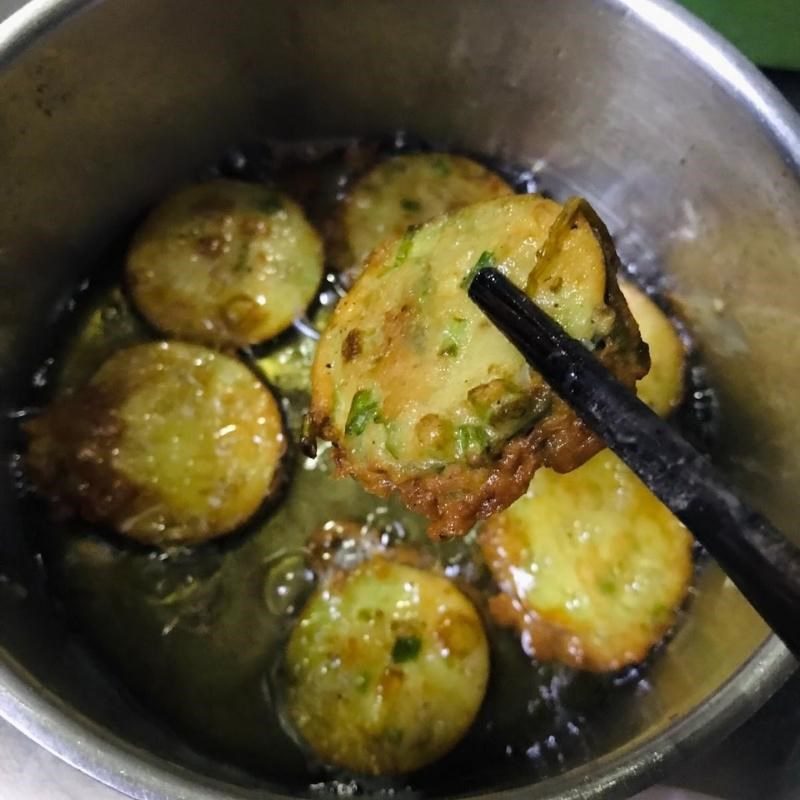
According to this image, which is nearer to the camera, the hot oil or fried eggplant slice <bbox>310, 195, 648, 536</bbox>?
fried eggplant slice <bbox>310, 195, 648, 536</bbox>

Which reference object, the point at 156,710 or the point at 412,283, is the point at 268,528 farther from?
the point at 412,283

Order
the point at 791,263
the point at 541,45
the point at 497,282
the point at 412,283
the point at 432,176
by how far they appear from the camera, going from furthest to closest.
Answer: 1. the point at 432,176
2. the point at 541,45
3. the point at 791,263
4. the point at 412,283
5. the point at 497,282

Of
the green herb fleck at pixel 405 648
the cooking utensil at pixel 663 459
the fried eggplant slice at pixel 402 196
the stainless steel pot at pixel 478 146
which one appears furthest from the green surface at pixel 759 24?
the green herb fleck at pixel 405 648

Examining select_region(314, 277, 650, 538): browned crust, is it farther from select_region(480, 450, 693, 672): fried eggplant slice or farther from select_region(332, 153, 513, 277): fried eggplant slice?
select_region(332, 153, 513, 277): fried eggplant slice

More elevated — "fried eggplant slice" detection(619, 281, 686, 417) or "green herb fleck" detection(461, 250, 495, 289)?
"green herb fleck" detection(461, 250, 495, 289)

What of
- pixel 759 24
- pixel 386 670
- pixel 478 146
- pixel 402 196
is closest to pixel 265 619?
pixel 386 670

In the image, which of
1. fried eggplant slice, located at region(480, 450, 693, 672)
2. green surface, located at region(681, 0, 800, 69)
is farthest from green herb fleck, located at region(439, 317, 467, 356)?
green surface, located at region(681, 0, 800, 69)

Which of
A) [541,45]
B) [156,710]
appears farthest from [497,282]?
[156,710]

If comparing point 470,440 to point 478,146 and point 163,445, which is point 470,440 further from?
point 478,146
